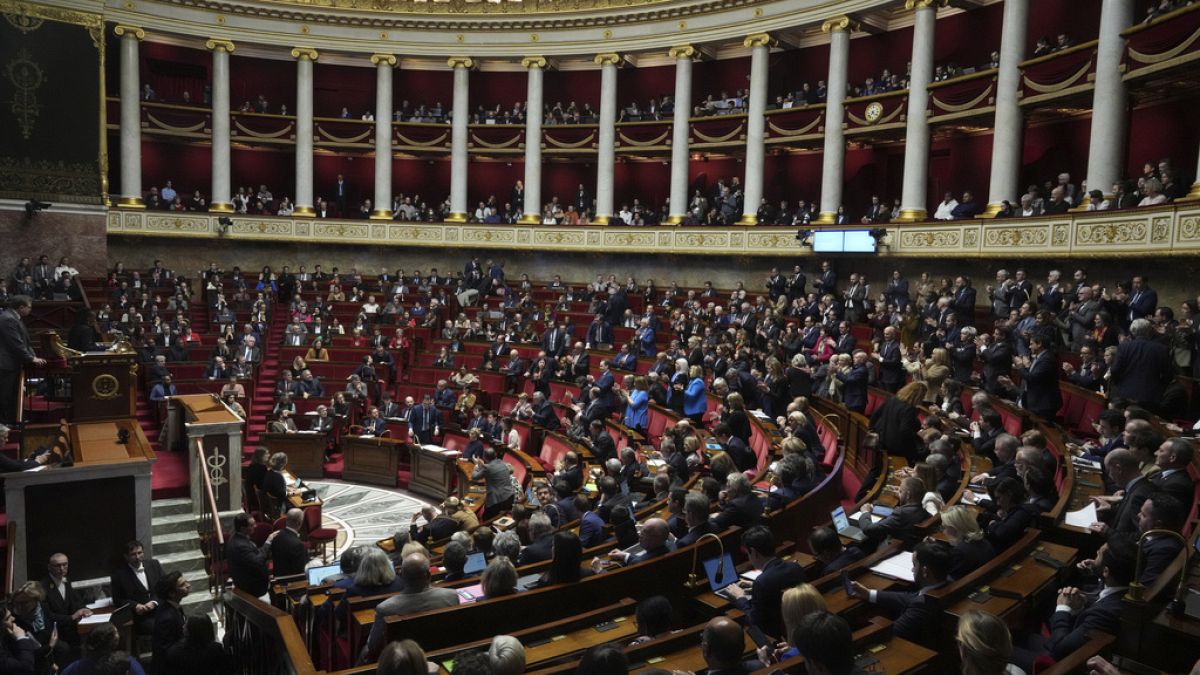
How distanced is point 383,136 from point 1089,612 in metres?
27.0

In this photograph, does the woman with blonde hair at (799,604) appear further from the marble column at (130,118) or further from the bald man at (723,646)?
the marble column at (130,118)

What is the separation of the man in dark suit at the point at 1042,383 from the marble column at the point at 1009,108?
30.8 ft

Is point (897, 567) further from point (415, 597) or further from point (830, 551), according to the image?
point (415, 597)

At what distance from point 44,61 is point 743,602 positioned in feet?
80.1

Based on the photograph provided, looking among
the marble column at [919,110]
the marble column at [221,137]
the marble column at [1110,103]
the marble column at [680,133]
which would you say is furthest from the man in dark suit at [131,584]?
the marble column at [221,137]

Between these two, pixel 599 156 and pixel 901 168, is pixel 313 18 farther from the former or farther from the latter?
pixel 901 168

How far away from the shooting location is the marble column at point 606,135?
26.3m

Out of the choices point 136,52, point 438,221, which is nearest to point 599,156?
point 438,221

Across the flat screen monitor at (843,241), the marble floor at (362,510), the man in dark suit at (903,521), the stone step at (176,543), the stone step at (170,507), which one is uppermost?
the flat screen monitor at (843,241)

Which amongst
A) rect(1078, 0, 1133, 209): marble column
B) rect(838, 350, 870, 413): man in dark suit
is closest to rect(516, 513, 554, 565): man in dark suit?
rect(838, 350, 870, 413): man in dark suit

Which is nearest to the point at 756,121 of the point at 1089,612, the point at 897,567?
the point at 897,567

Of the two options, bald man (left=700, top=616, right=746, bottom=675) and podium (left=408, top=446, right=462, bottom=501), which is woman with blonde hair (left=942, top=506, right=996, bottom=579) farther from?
podium (left=408, top=446, right=462, bottom=501)

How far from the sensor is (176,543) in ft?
34.7

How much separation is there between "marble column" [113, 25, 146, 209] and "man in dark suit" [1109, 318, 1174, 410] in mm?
26527
